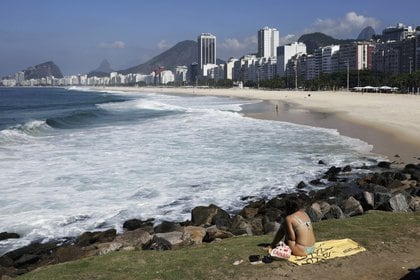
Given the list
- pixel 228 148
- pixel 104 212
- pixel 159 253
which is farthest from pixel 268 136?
pixel 159 253

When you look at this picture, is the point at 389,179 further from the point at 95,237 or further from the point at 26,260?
the point at 26,260

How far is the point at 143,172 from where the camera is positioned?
59.0ft

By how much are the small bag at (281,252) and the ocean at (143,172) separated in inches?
212

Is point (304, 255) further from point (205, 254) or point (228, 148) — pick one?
point (228, 148)

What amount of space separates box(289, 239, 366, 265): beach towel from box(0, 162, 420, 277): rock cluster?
220 cm

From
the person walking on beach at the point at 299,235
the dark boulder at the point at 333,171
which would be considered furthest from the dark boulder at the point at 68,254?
the dark boulder at the point at 333,171

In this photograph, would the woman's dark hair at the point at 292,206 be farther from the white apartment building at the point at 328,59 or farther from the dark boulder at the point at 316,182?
the white apartment building at the point at 328,59

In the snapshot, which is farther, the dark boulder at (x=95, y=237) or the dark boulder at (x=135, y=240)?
the dark boulder at (x=95, y=237)

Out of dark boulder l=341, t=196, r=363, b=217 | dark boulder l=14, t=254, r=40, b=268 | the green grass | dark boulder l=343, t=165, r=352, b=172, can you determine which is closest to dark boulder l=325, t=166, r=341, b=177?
dark boulder l=343, t=165, r=352, b=172

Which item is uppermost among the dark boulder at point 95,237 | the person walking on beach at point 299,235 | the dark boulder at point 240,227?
the person walking on beach at point 299,235

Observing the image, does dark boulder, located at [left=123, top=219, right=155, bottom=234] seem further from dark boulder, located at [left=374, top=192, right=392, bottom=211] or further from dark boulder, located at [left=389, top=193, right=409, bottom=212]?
dark boulder, located at [left=389, top=193, right=409, bottom=212]

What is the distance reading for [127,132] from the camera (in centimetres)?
3278

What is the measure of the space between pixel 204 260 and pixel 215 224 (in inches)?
155

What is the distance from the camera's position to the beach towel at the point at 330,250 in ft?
22.6
